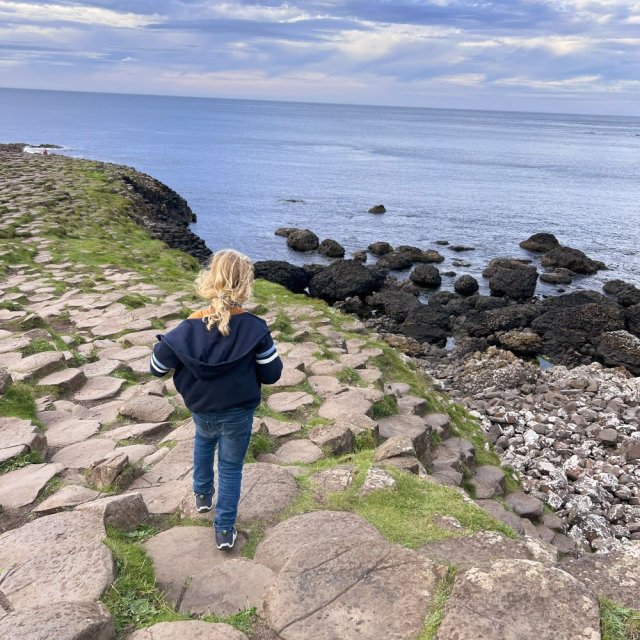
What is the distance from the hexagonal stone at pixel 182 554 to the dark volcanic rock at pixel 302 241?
99.2 feet

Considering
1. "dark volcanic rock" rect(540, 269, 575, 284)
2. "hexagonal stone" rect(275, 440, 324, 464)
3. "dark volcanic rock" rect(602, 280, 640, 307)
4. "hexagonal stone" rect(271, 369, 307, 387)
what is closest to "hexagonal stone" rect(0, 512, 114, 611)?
"hexagonal stone" rect(275, 440, 324, 464)

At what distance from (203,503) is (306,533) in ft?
2.96

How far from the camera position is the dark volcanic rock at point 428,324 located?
70.2 feet

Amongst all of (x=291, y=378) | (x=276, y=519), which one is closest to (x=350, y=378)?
(x=291, y=378)

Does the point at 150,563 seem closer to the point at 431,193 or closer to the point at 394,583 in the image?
the point at 394,583

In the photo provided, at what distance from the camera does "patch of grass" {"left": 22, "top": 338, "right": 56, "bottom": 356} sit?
8.55 m

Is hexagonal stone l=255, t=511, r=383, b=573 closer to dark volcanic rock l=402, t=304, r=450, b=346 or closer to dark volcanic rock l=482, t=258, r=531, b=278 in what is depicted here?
dark volcanic rock l=402, t=304, r=450, b=346

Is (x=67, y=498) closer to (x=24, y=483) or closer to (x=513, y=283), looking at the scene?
(x=24, y=483)

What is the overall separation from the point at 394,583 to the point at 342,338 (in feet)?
25.3

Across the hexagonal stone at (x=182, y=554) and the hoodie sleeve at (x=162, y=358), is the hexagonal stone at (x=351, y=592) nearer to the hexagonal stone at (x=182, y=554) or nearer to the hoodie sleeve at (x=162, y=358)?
the hexagonal stone at (x=182, y=554)

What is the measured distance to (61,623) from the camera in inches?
126

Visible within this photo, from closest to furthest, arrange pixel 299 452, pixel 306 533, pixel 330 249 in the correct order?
1. pixel 306 533
2. pixel 299 452
3. pixel 330 249

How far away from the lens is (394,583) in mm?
3848

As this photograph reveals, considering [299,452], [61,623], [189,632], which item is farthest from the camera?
[299,452]
